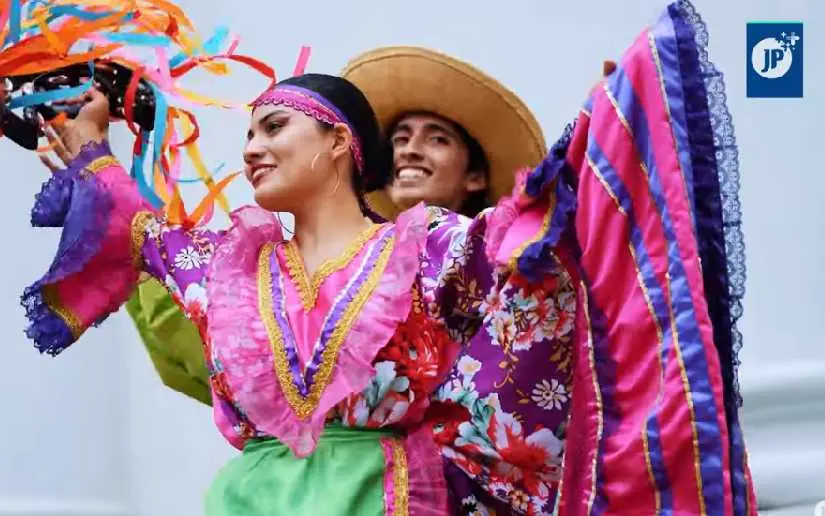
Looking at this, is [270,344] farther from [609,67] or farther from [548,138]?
[548,138]

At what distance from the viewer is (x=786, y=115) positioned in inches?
148

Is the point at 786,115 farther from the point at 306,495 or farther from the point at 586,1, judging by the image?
the point at 306,495

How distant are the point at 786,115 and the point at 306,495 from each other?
5.72 ft

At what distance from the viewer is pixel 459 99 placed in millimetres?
3008

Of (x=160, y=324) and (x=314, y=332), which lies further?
(x=160, y=324)

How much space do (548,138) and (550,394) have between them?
5.37ft

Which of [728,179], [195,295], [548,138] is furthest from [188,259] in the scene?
[548,138]

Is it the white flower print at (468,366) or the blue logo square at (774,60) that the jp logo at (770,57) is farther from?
the white flower print at (468,366)

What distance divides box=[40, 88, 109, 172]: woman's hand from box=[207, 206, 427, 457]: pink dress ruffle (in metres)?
0.38

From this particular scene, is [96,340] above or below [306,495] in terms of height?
above

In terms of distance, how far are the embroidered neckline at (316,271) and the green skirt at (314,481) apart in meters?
0.20

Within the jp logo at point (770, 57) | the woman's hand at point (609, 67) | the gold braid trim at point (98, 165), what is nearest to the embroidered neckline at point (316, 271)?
the gold braid trim at point (98, 165)

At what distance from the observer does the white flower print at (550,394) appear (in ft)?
7.83

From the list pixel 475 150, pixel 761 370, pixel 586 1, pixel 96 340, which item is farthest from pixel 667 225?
pixel 96 340
